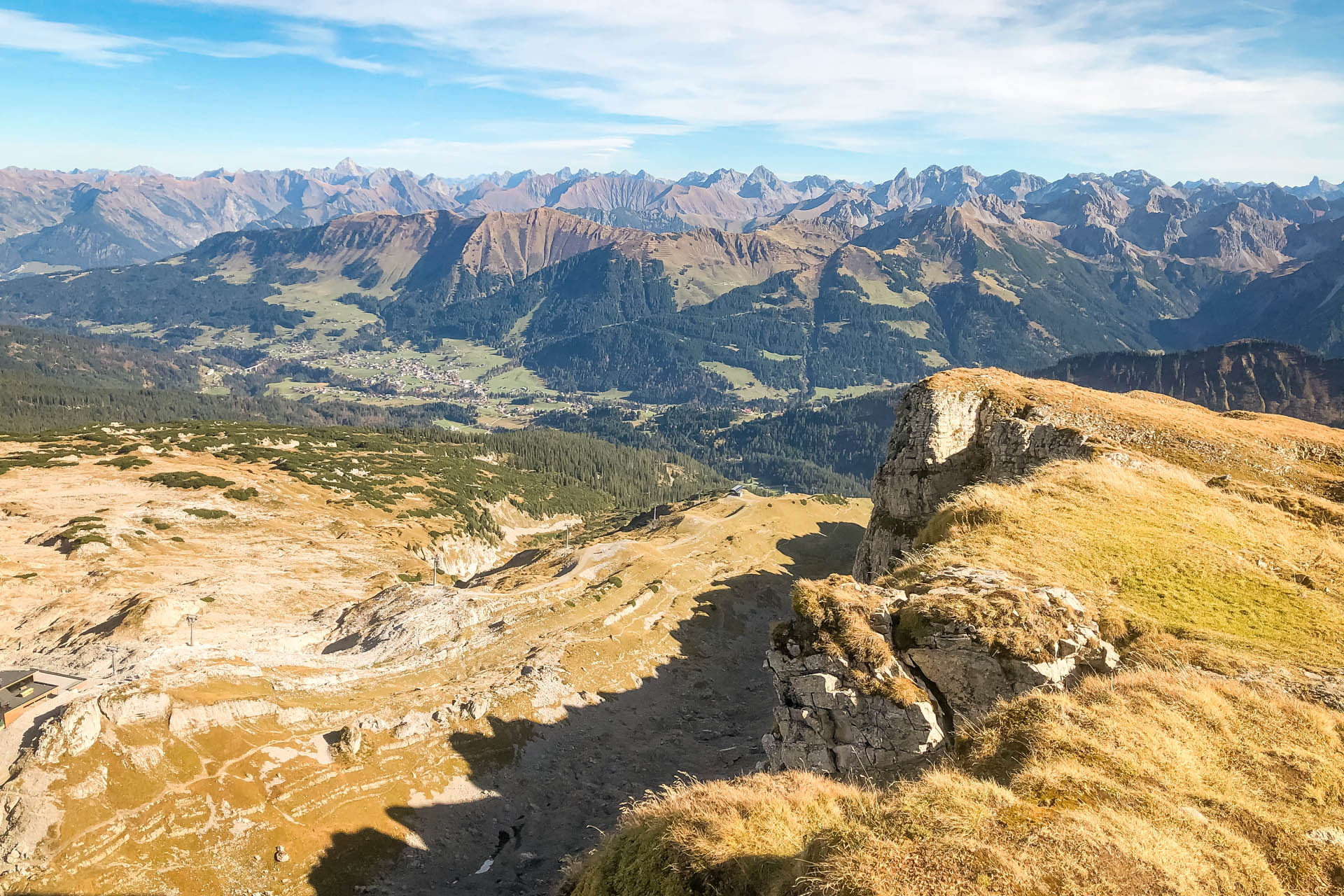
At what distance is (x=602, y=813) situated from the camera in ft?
174

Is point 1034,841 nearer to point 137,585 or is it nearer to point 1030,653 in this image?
point 1030,653

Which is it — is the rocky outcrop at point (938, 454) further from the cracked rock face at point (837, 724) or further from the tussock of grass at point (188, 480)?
the tussock of grass at point (188, 480)

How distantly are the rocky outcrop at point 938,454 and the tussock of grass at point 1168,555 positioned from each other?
13.1 m

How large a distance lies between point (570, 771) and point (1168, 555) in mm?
47187

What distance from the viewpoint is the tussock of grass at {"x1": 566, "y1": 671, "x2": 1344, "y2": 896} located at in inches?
508

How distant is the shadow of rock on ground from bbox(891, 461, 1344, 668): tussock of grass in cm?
2275

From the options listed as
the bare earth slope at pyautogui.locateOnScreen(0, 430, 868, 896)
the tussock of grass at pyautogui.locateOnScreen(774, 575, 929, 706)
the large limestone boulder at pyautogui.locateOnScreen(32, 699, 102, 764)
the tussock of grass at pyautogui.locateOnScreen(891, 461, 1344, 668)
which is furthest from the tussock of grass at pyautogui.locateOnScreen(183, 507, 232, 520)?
the tussock of grass at pyautogui.locateOnScreen(891, 461, 1344, 668)

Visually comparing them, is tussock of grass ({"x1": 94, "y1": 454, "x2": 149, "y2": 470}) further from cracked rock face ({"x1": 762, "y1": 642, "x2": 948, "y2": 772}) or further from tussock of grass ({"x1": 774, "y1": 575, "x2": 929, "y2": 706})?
tussock of grass ({"x1": 774, "y1": 575, "x2": 929, "y2": 706})

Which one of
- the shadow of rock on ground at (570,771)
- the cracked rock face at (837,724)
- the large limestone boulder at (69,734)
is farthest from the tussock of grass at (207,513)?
the cracked rock face at (837,724)

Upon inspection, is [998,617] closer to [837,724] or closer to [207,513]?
[837,724]

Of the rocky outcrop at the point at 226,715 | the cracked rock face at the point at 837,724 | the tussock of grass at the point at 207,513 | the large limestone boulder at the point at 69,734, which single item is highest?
the cracked rock face at the point at 837,724

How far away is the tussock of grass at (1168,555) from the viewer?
27.0m

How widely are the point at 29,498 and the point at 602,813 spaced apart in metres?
98.6

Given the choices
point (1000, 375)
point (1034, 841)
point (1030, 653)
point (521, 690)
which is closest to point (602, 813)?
point (521, 690)
